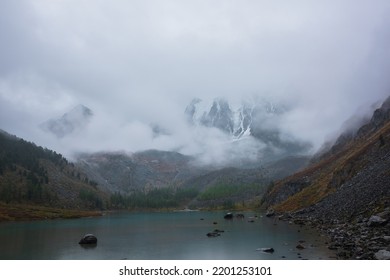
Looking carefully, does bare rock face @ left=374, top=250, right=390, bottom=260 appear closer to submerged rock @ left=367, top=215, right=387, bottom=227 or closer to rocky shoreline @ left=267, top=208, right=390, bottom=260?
rocky shoreline @ left=267, top=208, right=390, bottom=260

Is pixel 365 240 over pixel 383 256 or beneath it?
over

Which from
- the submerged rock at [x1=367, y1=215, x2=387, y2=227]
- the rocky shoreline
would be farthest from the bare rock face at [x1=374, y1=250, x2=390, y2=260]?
the submerged rock at [x1=367, y1=215, x2=387, y2=227]

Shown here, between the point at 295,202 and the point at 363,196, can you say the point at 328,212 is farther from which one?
the point at 295,202

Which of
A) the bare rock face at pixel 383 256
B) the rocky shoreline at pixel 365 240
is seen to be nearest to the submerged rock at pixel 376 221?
the rocky shoreline at pixel 365 240

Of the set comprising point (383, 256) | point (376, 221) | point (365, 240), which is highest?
point (376, 221)

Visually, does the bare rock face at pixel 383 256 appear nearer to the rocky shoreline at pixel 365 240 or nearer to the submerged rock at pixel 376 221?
the rocky shoreline at pixel 365 240

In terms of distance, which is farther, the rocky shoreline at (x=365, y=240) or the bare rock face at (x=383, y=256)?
the rocky shoreline at (x=365, y=240)

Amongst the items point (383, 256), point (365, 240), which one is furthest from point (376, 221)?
point (383, 256)

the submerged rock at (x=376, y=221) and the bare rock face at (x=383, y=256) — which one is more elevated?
the submerged rock at (x=376, y=221)

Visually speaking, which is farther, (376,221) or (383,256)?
(376,221)

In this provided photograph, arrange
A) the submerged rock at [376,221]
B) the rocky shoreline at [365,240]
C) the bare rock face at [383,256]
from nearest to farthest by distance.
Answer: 1. the bare rock face at [383,256]
2. the rocky shoreline at [365,240]
3. the submerged rock at [376,221]

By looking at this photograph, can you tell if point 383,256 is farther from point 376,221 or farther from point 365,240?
point 376,221
